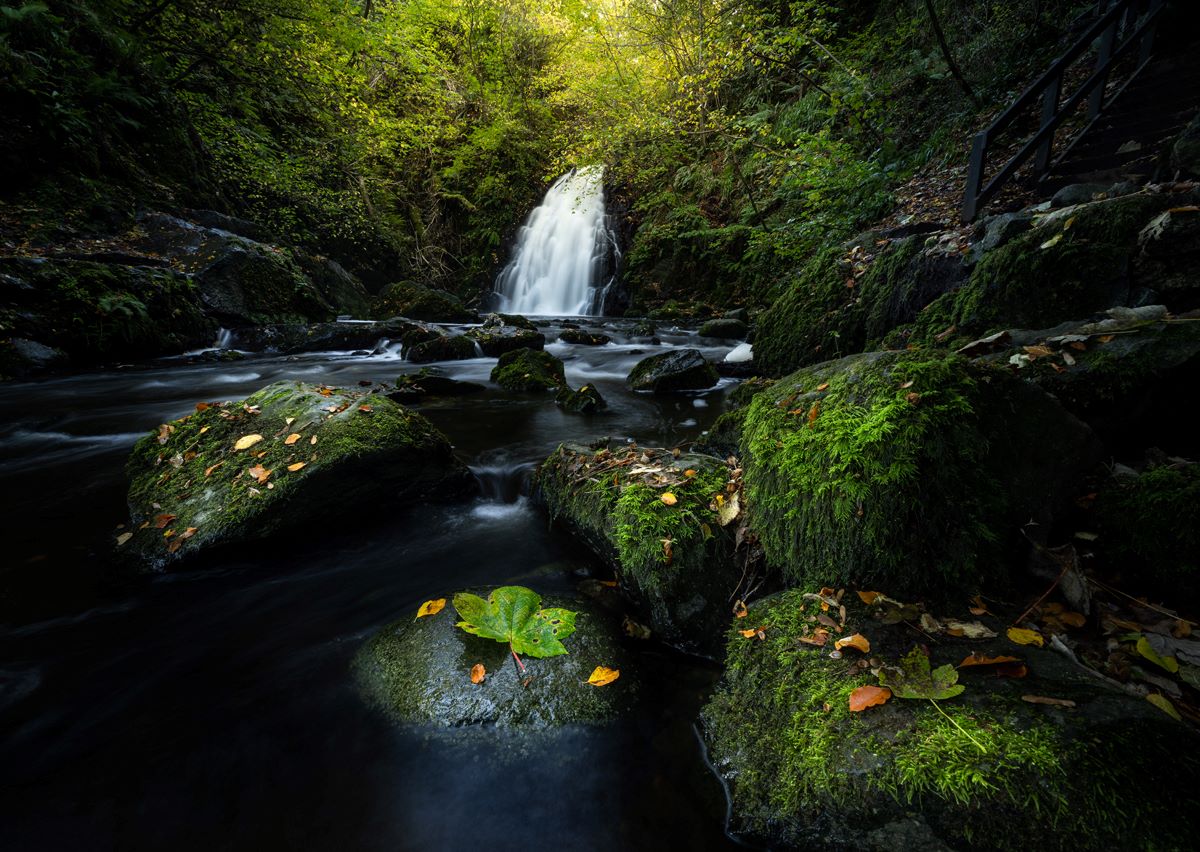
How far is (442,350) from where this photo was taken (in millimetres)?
10914

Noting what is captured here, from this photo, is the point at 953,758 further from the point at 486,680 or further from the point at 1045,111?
the point at 1045,111

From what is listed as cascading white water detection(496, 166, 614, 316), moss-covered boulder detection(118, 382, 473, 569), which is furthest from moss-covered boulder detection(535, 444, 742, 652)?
cascading white water detection(496, 166, 614, 316)

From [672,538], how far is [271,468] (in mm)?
2986

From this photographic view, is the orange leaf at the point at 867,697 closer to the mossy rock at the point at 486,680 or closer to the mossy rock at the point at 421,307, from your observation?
the mossy rock at the point at 486,680

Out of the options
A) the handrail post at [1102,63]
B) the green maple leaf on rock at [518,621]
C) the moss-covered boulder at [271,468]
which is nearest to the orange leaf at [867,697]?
the green maple leaf on rock at [518,621]

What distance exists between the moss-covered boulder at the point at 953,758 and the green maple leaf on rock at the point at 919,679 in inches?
1.1

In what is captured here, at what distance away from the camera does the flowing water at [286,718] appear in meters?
1.82

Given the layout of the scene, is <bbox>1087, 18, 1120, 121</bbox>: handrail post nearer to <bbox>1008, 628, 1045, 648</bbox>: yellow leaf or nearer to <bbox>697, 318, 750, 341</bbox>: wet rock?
<bbox>697, 318, 750, 341</bbox>: wet rock

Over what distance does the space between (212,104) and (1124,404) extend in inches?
815

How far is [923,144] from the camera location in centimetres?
1000

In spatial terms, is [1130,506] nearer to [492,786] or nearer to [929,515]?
[929,515]

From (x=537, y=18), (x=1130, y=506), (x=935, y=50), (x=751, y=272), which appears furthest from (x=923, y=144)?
(x=537, y=18)

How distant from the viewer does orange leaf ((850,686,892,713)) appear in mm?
1644

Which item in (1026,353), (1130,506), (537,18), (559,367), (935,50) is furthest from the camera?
(537,18)
